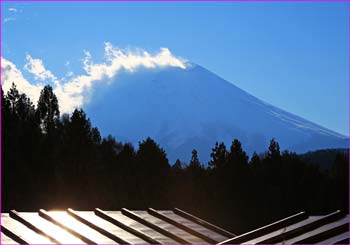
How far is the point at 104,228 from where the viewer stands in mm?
13672

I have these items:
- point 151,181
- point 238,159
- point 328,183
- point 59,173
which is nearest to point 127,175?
point 151,181

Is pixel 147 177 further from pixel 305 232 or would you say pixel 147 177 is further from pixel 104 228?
pixel 305 232

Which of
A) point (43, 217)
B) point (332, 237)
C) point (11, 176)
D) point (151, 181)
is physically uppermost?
point (151, 181)

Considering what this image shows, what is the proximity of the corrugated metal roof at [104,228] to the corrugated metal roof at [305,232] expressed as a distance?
3936 millimetres

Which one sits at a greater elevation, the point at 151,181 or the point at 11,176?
the point at 151,181

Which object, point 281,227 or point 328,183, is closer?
point 281,227

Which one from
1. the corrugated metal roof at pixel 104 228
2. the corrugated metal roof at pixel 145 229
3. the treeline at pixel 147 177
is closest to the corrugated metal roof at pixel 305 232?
the corrugated metal roof at pixel 145 229

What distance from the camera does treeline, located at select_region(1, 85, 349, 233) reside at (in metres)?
45.4

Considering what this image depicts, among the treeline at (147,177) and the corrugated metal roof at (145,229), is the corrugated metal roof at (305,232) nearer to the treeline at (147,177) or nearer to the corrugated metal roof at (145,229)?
the corrugated metal roof at (145,229)

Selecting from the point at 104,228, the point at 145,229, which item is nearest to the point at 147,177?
the point at 145,229

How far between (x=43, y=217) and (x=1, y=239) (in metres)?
2.52

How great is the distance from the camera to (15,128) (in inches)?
1842

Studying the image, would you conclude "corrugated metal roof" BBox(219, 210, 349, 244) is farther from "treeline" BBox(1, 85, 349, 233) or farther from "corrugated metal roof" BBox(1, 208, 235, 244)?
"treeline" BBox(1, 85, 349, 233)

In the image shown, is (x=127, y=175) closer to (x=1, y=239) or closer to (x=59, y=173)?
(x=59, y=173)
